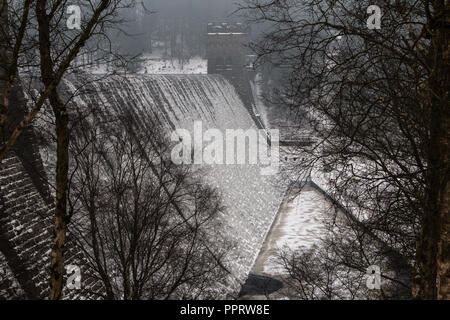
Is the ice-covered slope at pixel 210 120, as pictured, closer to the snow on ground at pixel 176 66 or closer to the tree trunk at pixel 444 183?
the tree trunk at pixel 444 183

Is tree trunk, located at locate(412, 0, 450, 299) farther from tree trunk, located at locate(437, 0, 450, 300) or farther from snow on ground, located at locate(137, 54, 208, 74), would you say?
snow on ground, located at locate(137, 54, 208, 74)

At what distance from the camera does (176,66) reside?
211 ft

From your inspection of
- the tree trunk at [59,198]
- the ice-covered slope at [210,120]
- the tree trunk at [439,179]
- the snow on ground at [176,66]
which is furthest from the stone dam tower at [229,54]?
the tree trunk at [439,179]

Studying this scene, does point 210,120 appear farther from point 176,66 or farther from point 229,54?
point 176,66

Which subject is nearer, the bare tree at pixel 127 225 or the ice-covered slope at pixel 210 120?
the bare tree at pixel 127 225

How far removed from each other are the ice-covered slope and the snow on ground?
31.5 meters

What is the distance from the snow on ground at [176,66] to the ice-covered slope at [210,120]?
31510 mm

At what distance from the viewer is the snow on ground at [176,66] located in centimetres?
6069

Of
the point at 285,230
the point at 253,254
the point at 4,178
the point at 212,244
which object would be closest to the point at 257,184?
the point at 285,230

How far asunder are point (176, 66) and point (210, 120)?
4005 centimetres

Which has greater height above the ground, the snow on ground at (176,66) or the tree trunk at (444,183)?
the snow on ground at (176,66)

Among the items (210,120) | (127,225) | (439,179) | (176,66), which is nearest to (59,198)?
(439,179)

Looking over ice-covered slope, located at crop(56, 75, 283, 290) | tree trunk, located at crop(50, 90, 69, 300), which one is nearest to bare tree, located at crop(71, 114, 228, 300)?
tree trunk, located at crop(50, 90, 69, 300)
